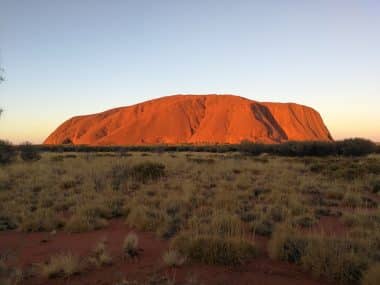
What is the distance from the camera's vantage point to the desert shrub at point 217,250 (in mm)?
4914

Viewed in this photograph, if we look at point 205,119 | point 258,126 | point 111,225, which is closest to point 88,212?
point 111,225

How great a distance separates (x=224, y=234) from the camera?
230 inches

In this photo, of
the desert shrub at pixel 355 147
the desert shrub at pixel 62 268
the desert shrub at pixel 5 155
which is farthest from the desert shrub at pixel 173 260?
the desert shrub at pixel 355 147

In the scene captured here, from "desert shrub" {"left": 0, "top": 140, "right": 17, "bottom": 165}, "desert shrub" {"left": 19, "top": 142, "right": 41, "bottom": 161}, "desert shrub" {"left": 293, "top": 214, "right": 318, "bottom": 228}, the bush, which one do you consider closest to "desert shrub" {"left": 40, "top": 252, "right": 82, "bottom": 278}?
the bush

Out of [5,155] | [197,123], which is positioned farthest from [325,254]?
[197,123]

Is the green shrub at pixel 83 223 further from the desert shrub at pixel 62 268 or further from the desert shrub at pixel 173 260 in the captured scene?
the desert shrub at pixel 173 260

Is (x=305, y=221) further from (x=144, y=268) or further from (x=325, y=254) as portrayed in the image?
(x=144, y=268)

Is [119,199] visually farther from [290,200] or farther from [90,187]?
[290,200]

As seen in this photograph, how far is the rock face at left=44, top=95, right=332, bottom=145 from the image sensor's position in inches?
3406

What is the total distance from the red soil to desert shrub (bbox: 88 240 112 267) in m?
0.12

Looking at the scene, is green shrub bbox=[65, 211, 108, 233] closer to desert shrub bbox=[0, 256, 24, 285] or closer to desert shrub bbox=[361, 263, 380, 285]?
desert shrub bbox=[0, 256, 24, 285]

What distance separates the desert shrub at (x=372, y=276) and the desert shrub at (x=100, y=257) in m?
3.42

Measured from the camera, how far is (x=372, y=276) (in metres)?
3.88

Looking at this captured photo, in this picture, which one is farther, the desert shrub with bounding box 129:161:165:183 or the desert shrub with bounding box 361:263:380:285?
the desert shrub with bounding box 129:161:165:183
